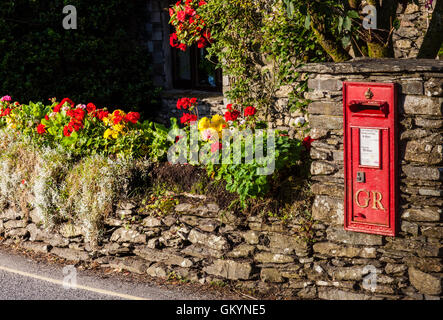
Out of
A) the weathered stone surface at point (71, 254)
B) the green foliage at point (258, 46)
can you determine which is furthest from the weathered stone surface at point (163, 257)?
the green foliage at point (258, 46)

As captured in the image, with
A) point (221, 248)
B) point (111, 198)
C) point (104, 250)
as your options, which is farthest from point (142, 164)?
point (221, 248)

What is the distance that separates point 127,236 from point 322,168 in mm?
2357

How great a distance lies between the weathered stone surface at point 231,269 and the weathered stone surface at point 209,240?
159 millimetres

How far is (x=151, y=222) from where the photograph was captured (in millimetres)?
6730

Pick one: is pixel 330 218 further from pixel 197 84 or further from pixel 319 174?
pixel 197 84

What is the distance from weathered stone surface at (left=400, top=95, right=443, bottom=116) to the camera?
17.1 feet

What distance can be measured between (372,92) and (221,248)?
216 cm

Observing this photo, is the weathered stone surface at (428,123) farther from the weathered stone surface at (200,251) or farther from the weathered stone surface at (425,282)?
the weathered stone surface at (200,251)

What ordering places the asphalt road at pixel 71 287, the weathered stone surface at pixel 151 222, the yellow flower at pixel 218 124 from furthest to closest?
the yellow flower at pixel 218 124 < the weathered stone surface at pixel 151 222 < the asphalt road at pixel 71 287

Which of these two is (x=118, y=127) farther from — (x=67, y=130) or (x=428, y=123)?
(x=428, y=123)

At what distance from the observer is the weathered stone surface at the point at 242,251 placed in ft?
20.2

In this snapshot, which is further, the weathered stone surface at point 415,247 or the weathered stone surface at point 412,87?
the weathered stone surface at point 415,247

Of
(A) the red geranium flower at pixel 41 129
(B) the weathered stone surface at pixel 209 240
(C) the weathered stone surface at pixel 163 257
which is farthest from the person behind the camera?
(A) the red geranium flower at pixel 41 129

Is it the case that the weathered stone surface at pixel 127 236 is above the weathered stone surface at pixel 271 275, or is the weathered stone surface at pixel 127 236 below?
above
